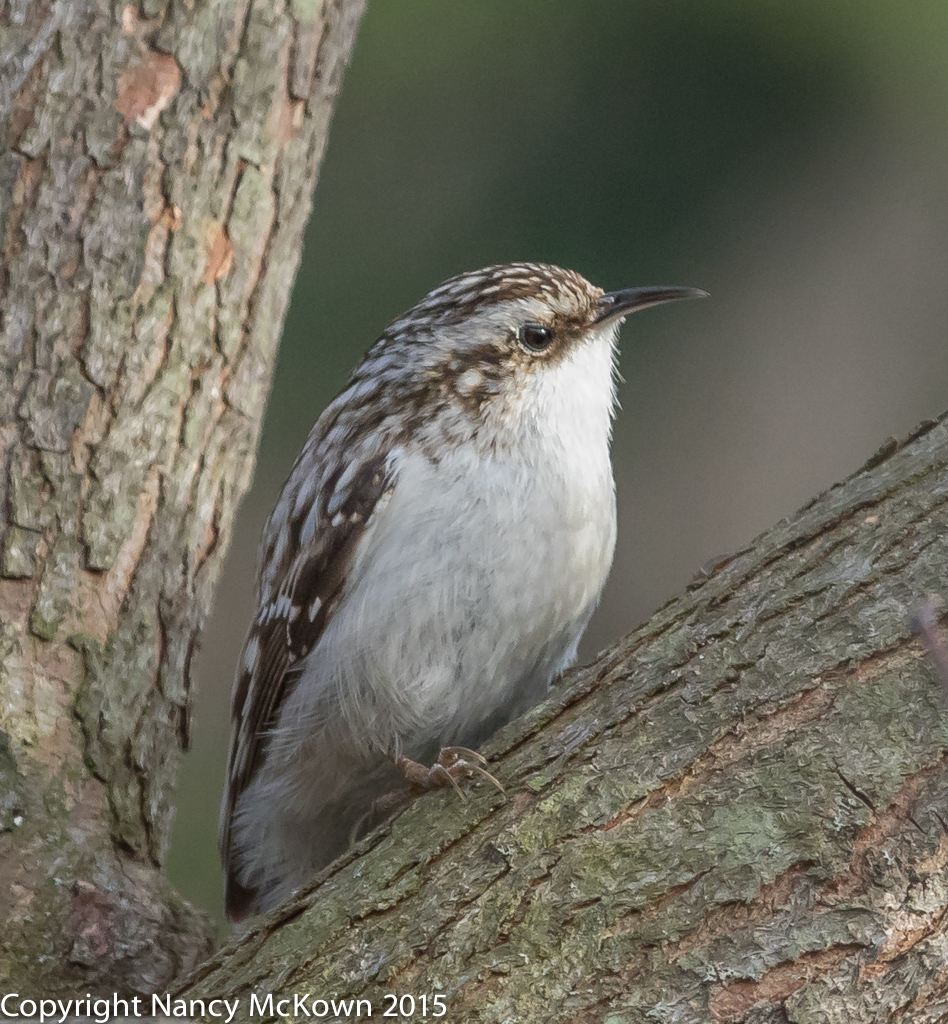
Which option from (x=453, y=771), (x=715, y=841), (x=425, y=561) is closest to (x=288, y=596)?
(x=425, y=561)

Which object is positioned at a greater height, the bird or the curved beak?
the curved beak

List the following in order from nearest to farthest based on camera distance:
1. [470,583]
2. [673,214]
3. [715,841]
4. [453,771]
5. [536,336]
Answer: [715,841], [453,771], [470,583], [536,336], [673,214]

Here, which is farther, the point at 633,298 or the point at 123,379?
the point at 633,298

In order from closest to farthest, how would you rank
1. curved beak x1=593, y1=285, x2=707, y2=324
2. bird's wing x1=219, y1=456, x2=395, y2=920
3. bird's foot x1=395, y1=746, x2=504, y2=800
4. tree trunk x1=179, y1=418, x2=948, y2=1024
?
tree trunk x1=179, y1=418, x2=948, y2=1024 → bird's foot x1=395, y1=746, x2=504, y2=800 → bird's wing x1=219, y1=456, x2=395, y2=920 → curved beak x1=593, y1=285, x2=707, y2=324

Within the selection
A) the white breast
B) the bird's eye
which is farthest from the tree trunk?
the bird's eye

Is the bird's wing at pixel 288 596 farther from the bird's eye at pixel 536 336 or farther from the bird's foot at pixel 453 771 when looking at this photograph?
the bird's foot at pixel 453 771

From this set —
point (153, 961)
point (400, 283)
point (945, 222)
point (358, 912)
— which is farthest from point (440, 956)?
point (945, 222)

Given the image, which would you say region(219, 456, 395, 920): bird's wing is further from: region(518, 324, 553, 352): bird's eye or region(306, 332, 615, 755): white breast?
region(518, 324, 553, 352): bird's eye

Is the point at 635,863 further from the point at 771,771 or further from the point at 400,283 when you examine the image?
the point at 400,283

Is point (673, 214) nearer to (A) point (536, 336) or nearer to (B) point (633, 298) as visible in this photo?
(B) point (633, 298)
